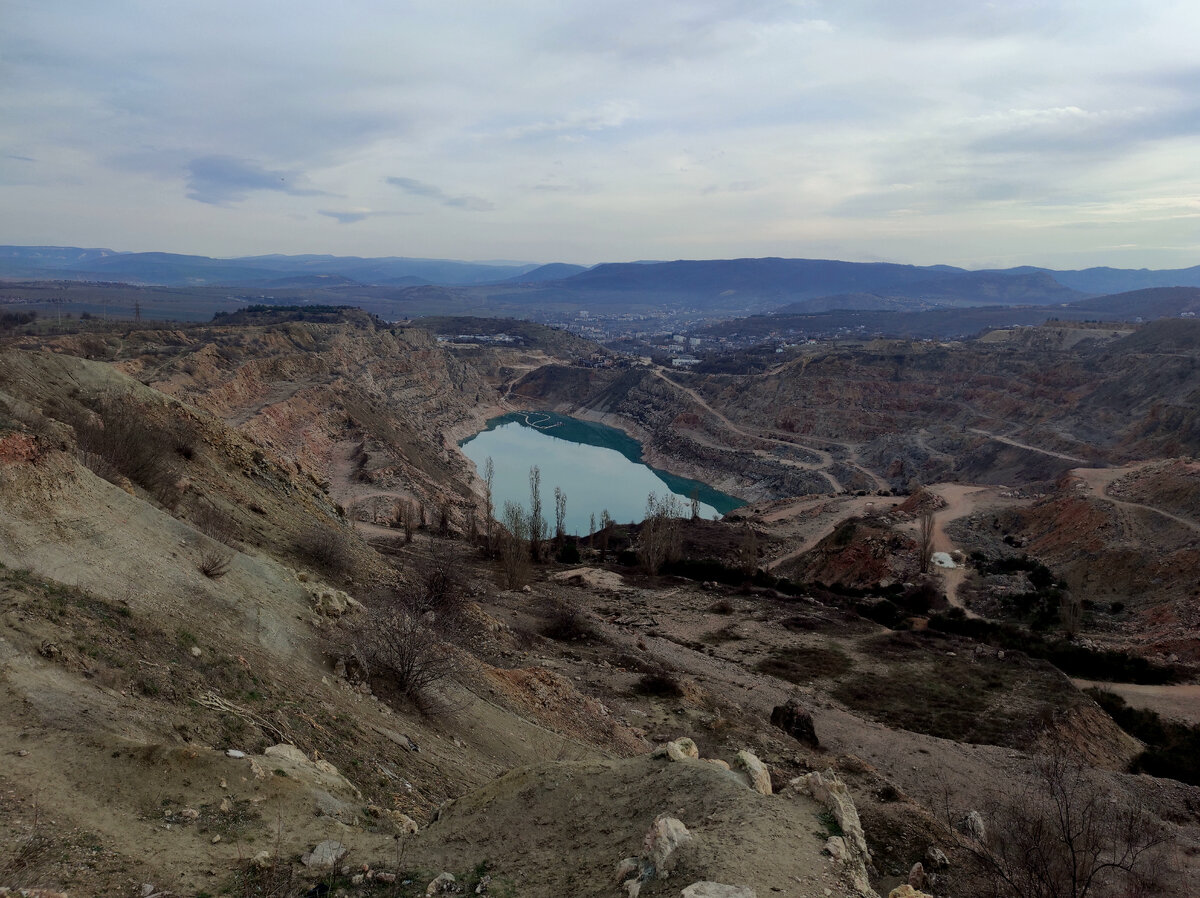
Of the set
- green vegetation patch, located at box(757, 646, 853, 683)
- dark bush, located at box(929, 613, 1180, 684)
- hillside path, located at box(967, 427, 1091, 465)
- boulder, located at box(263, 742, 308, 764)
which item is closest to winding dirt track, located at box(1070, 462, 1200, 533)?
hillside path, located at box(967, 427, 1091, 465)

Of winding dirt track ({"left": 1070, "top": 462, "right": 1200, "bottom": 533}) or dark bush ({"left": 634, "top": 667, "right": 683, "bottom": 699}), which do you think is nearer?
dark bush ({"left": 634, "top": 667, "right": 683, "bottom": 699})

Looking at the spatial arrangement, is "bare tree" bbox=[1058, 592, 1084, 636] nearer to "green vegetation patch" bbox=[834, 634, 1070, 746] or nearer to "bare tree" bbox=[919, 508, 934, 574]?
"bare tree" bbox=[919, 508, 934, 574]

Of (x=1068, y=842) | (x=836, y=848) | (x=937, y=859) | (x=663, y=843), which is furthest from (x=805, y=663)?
(x=663, y=843)

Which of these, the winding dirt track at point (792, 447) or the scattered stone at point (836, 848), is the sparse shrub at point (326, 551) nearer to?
the scattered stone at point (836, 848)

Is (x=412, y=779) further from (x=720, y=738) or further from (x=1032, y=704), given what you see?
(x=1032, y=704)

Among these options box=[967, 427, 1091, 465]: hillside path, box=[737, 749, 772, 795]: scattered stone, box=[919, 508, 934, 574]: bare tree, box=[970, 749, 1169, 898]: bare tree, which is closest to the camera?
box=[970, 749, 1169, 898]: bare tree

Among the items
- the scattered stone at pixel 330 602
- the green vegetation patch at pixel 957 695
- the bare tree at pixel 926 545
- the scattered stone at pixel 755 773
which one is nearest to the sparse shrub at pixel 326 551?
the scattered stone at pixel 330 602
